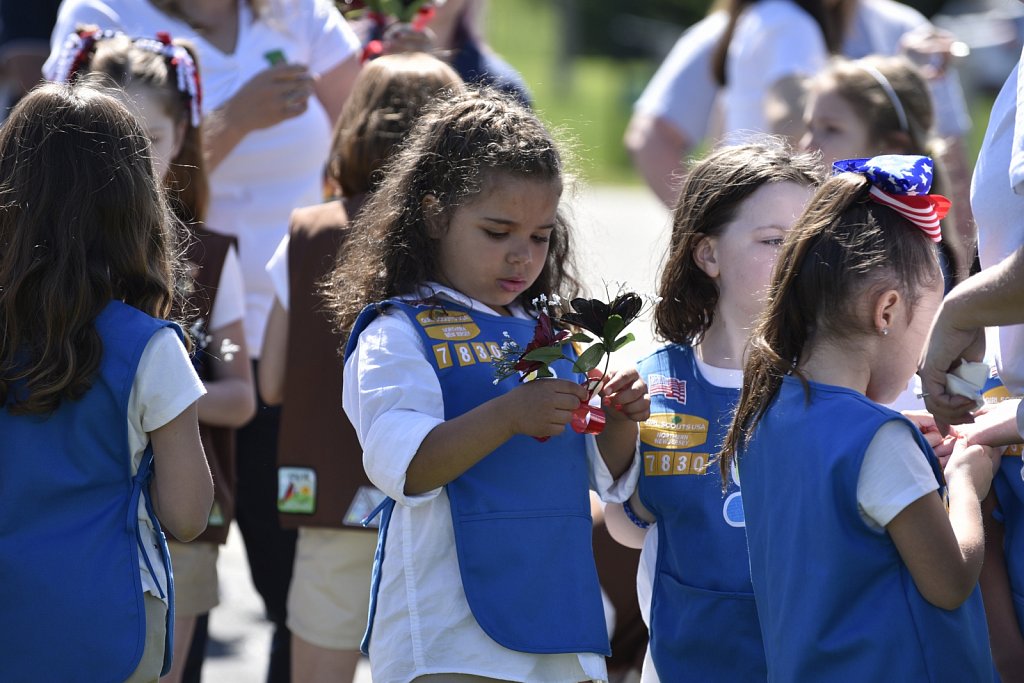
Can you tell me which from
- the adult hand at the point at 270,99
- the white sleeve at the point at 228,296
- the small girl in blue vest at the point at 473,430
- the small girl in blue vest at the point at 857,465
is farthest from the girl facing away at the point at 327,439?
the small girl in blue vest at the point at 857,465

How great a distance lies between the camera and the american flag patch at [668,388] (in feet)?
9.08

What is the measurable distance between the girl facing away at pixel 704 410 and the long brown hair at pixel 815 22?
1984 mm

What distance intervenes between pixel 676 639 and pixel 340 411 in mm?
1121

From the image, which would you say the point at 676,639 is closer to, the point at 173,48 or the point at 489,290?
the point at 489,290

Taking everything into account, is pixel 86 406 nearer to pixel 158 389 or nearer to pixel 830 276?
pixel 158 389

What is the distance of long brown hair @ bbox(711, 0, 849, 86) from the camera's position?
481 centimetres

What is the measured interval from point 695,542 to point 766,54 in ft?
8.60

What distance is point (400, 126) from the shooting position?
11.0 feet

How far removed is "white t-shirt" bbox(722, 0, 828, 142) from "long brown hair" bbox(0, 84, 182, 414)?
8.43 feet

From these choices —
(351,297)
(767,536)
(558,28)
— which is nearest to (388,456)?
(351,297)

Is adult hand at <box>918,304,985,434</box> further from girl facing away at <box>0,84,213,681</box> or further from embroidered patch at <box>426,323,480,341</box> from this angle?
girl facing away at <box>0,84,213,681</box>

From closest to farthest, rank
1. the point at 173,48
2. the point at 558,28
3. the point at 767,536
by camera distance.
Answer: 1. the point at 767,536
2. the point at 173,48
3. the point at 558,28

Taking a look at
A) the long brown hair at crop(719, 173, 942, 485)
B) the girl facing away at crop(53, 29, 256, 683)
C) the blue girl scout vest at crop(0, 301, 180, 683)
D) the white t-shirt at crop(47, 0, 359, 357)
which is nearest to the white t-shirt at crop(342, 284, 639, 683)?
the blue girl scout vest at crop(0, 301, 180, 683)

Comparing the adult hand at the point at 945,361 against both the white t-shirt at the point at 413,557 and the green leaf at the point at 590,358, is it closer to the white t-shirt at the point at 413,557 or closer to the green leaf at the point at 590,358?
the green leaf at the point at 590,358
